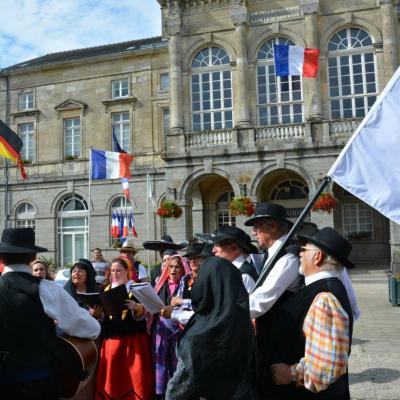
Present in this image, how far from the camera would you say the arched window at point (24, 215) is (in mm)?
27328

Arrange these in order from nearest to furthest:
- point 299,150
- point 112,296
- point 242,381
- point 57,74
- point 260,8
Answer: point 242,381, point 112,296, point 299,150, point 260,8, point 57,74

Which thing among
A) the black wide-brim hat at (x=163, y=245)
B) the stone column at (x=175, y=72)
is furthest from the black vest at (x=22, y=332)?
the stone column at (x=175, y=72)

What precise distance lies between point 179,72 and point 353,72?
8.00m

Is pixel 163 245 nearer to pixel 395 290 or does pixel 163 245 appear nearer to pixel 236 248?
pixel 236 248

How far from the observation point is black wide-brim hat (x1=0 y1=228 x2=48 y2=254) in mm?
3516

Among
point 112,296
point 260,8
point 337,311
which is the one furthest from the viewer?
point 260,8

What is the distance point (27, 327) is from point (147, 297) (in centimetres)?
159

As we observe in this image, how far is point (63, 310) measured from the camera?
3.49m

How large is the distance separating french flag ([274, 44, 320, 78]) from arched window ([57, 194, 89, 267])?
14.1 m

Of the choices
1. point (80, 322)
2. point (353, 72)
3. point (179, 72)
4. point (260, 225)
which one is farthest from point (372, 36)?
point (80, 322)

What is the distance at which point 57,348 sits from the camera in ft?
11.2

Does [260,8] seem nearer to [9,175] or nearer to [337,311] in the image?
[9,175]

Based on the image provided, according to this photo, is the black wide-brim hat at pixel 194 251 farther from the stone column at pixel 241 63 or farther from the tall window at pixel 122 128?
the tall window at pixel 122 128

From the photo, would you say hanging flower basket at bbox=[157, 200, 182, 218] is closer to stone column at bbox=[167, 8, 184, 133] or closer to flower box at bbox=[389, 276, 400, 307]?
stone column at bbox=[167, 8, 184, 133]
